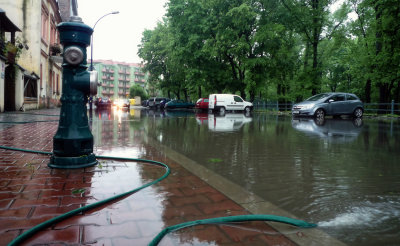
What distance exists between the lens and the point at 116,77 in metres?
134

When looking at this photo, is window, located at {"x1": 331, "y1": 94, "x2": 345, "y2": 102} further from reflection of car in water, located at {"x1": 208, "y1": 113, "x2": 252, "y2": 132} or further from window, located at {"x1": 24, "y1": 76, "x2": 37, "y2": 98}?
window, located at {"x1": 24, "y1": 76, "x2": 37, "y2": 98}

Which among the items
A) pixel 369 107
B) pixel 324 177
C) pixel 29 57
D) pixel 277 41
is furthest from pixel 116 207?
pixel 369 107

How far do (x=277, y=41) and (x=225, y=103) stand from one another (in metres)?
7.32

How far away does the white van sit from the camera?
99.6 ft

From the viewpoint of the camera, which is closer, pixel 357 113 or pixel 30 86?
pixel 357 113

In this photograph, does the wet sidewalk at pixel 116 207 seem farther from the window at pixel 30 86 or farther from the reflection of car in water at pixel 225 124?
the window at pixel 30 86

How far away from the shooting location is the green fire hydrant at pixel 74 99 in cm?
446

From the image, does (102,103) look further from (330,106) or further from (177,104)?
(330,106)

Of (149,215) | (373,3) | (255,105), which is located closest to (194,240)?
(149,215)

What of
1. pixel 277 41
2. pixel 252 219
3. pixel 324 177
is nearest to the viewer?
pixel 252 219

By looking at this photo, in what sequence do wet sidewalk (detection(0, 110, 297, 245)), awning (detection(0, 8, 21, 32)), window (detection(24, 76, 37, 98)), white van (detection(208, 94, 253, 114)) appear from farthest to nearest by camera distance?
white van (detection(208, 94, 253, 114)) → window (detection(24, 76, 37, 98)) → awning (detection(0, 8, 21, 32)) → wet sidewalk (detection(0, 110, 297, 245))

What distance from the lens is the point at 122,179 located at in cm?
398

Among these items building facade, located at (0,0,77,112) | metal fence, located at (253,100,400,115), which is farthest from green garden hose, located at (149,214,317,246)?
metal fence, located at (253,100,400,115)

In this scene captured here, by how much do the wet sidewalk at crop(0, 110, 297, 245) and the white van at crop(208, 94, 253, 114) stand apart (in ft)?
84.4
